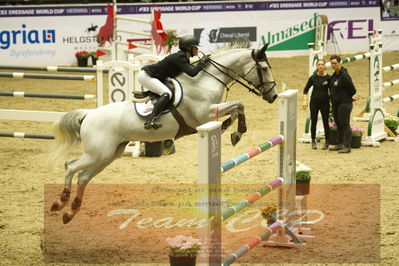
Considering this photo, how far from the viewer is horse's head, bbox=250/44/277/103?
7.81 m

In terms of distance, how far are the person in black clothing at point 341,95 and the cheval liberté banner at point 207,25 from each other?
9.47 m

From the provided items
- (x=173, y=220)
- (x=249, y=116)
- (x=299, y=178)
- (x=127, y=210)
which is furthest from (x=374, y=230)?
(x=249, y=116)

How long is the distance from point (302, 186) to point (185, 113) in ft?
5.12

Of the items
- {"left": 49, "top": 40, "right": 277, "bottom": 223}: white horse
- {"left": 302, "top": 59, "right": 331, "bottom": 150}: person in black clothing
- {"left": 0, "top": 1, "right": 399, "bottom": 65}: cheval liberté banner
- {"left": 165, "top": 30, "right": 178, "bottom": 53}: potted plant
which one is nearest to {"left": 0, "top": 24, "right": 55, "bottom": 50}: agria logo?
{"left": 0, "top": 1, "right": 399, "bottom": 65}: cheval liberté banner

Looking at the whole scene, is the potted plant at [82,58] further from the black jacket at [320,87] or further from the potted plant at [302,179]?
the potted plant at [302,179]

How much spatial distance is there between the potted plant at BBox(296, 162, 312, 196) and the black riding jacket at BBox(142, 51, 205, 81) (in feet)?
5.22

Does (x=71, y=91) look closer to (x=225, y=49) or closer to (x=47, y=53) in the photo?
(x=47, y=53)

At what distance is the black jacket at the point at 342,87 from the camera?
11586 millimetres

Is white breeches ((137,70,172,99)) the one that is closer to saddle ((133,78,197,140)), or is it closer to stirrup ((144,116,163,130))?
saddle ((133,78,197,140))

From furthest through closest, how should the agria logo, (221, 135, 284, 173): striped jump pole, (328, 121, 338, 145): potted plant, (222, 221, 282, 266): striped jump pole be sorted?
the agria logo
(328, 121, 338, 145): potted plant
(222, 221, 282, 266): striped jump pole
(221, 135, 284, 173): striped jump pole

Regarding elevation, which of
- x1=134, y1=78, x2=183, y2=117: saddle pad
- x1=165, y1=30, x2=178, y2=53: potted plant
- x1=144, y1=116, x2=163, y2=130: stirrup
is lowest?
x1=144, y1=116, x2=163, y2=130: stirrup

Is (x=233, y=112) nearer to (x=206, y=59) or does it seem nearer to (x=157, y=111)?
(x=206, y=59)

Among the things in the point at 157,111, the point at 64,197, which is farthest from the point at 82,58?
the point at 157,111

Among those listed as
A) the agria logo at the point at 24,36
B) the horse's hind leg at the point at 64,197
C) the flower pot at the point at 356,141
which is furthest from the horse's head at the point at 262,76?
the agria logo at the point at 24,36
